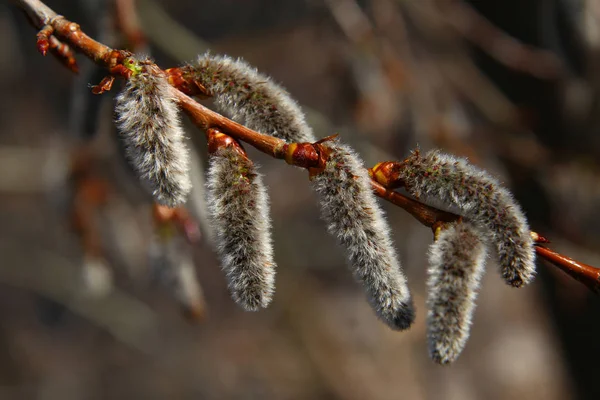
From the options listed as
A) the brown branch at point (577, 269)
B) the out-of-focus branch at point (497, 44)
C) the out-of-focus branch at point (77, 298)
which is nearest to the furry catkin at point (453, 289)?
the brown branch at point (577, 269)

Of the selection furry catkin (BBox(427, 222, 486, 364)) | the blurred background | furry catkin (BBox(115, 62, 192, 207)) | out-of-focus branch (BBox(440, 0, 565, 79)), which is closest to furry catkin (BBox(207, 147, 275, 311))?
furry catkin (BBox(115, 62, 192, 207))

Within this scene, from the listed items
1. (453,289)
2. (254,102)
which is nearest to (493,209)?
(453,289)

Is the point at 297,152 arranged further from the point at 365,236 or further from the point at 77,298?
the point at 77,298

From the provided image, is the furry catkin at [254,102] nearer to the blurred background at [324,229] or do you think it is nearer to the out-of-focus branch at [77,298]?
the blurred background at [324,229]

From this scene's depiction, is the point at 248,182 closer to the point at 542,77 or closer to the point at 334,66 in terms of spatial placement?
the point at 334,66

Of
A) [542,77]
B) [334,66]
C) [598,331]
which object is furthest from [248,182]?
[598,331]

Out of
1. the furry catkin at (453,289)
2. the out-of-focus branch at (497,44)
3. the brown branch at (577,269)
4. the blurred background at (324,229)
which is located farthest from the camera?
the out-of-focus branch at (497,44)

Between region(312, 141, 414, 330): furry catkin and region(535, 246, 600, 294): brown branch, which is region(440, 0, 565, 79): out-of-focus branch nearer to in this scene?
region(535, 246, 600, 294): brown branch
